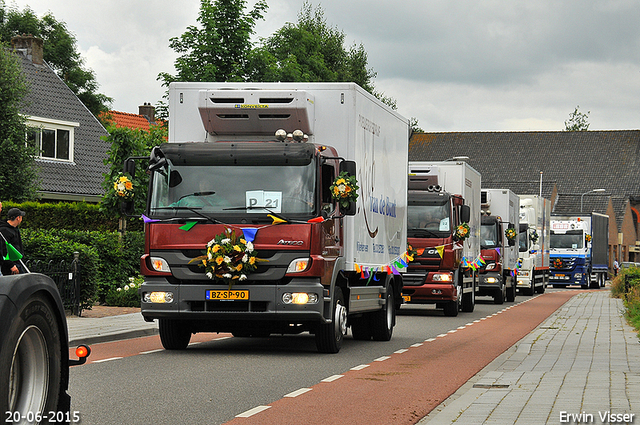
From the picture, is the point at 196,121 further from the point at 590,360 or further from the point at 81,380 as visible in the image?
the point at 590,360

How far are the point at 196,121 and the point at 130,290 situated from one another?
336 inches

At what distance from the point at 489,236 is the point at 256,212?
62.7 ft

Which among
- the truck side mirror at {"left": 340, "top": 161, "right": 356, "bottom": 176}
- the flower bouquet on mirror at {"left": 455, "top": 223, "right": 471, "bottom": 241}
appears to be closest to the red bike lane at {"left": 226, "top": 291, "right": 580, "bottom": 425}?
the truck side mirror at {"left": 340, "top": 161, "right": 356, "bottom": 176}

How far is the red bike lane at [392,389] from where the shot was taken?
7746 millimetres

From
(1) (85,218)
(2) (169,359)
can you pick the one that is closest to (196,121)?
(2) (169,359)

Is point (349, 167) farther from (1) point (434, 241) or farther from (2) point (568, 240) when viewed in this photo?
(2) point (568, 240)

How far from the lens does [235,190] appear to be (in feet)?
39.3

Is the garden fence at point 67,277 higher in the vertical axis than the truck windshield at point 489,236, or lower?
lower

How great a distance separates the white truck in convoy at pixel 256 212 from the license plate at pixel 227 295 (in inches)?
0.5

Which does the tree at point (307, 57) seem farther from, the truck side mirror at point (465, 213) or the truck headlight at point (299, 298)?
the truck headlight at point (299, 298)

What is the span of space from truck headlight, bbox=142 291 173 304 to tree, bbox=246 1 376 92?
2132 centimetres

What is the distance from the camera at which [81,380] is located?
31.8ft

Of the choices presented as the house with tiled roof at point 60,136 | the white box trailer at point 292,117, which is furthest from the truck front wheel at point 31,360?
the house with tiled roof at point 60,136

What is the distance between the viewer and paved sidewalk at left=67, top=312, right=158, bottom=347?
551 inches
